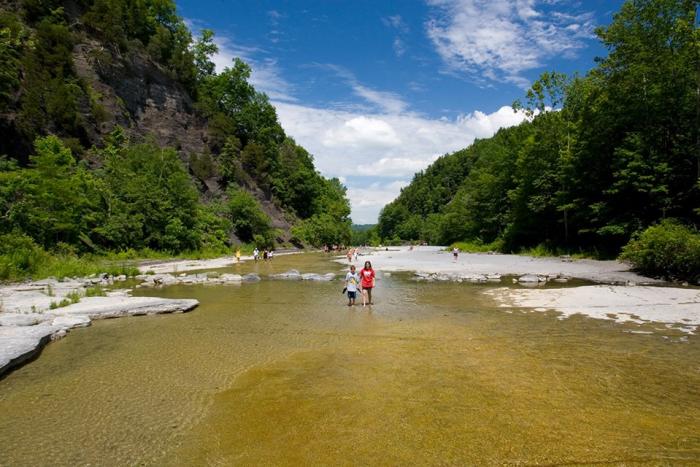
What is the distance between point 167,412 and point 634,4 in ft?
129

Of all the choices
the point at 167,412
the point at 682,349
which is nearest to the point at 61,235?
the point at 167,412

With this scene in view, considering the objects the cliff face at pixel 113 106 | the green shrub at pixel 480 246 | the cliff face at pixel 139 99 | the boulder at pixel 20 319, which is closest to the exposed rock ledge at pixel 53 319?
the boulder at pixel 20 319

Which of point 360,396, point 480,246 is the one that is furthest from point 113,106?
point 360,396

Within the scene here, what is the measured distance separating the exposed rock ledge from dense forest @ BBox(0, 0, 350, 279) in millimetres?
12253

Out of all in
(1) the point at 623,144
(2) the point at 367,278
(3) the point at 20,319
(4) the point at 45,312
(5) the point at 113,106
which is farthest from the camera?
(5) the point at 113,106

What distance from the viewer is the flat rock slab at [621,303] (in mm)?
12020

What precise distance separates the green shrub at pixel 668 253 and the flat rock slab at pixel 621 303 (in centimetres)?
387

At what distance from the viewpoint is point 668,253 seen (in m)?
20.3

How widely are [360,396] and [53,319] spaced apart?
11.0 meters

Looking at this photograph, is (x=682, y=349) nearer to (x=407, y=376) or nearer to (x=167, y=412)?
(x=407, y=376)

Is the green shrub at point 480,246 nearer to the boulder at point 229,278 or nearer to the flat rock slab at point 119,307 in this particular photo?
the boulder at point 229,278

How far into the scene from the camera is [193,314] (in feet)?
48.2

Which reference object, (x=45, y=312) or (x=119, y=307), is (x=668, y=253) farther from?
(x=45, y=312)

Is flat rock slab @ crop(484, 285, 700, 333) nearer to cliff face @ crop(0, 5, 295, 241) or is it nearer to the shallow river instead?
the shallow river
